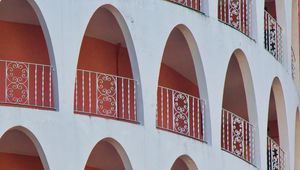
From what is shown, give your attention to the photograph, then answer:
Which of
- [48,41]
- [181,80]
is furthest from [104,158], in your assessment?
[181,80]

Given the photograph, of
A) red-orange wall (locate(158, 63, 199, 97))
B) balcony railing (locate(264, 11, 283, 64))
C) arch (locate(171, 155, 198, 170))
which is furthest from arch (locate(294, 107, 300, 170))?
arch (locate(171, 155, 198, 170))

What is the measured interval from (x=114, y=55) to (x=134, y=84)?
173 centimetres

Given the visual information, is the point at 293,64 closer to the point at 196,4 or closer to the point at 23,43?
the point at 196,4

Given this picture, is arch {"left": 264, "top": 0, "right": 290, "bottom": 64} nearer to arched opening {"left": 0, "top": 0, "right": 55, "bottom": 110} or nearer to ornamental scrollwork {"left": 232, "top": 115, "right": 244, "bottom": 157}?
ornamental scrollwork {"left": 232, "top": 115, "right": 244, "bottom": 157}

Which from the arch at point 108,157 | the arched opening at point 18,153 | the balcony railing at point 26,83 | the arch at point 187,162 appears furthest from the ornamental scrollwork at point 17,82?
the arch at point 187,162

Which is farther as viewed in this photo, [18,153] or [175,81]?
[175,81]

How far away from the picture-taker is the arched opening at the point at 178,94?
1474 inches

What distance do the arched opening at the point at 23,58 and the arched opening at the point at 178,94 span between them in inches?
114

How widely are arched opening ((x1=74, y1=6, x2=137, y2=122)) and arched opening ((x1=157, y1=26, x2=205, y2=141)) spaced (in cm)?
89

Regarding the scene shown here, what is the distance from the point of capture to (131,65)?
3600 cm

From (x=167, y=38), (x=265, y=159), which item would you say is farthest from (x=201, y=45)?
(x=265, y=159)

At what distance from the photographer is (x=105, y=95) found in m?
36.3

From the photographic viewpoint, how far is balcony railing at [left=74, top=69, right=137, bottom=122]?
35812mm

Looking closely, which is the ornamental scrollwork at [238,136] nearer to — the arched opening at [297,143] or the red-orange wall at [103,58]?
the red-orange wall at [103,58]
